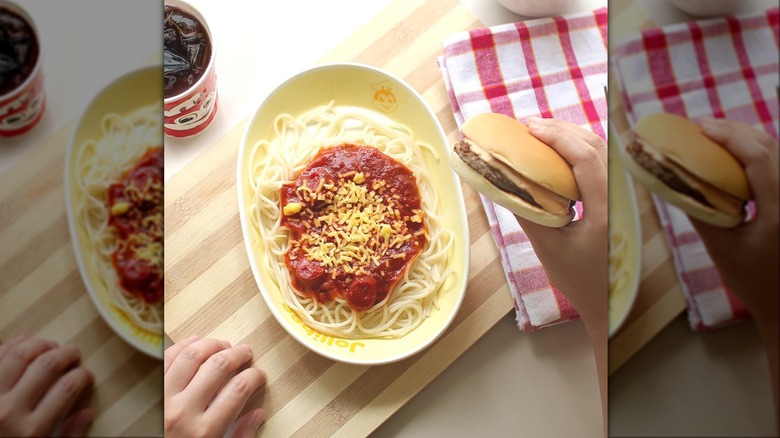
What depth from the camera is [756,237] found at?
210 millimetres

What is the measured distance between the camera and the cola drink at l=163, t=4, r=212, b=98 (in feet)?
2.92

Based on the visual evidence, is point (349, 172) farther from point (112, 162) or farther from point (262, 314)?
point (112, 162)

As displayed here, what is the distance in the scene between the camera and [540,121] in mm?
859

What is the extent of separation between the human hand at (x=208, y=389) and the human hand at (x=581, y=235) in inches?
17.8

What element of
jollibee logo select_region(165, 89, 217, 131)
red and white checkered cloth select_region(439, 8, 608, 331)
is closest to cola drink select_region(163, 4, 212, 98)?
jollibee logo select_region(165, 89, 217, 131)

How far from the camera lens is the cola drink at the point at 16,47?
0.25 metres

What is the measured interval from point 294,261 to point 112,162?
2.43ft

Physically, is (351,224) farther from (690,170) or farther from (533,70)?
(690,170)

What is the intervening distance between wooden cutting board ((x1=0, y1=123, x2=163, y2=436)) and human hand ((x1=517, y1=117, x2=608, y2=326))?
63 cm

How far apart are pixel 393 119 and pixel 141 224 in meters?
0.82

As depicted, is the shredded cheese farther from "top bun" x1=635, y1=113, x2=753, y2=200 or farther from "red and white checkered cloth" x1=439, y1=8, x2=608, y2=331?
"top bun" x1=635, y1=113, x2=753, y2=200

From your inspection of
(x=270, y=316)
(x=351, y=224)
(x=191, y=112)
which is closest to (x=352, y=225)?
(x=351, y=224)

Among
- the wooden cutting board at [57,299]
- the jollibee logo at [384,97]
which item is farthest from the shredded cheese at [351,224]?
the wooden cutting board at [57,299]

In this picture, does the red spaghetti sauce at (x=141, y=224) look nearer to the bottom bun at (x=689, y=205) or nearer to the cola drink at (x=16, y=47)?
the cola drink at (x=16, y=47)
